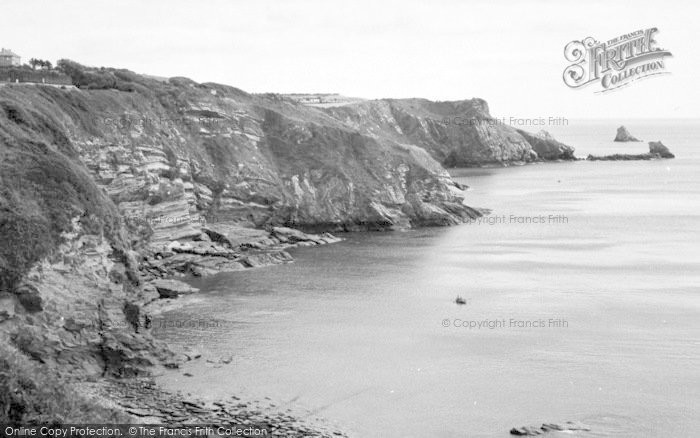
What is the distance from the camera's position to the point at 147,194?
72562 millimetres

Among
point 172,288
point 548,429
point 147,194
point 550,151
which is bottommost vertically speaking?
point 548,429

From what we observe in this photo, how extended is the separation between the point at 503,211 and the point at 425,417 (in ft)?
234

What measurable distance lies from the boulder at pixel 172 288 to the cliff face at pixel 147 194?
37.1 inches

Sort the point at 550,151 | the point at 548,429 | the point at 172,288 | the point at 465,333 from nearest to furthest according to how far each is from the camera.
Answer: the point at 548,429
the point at 465,333
the point at 172,288
the point at 550,151

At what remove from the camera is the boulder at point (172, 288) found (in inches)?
2312

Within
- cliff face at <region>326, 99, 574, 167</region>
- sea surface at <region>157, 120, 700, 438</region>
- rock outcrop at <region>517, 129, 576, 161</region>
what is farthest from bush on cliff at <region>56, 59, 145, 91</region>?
rock outcrop at <region>517, 129, 576, 161</region>

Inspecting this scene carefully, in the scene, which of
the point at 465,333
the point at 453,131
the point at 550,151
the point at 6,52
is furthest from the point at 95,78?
the point at 550,151

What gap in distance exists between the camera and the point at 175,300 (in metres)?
57.8

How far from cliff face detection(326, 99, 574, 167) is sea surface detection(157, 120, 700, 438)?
8738cm

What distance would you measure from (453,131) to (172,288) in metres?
131

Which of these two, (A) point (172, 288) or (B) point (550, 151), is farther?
(B) point (550, 151)

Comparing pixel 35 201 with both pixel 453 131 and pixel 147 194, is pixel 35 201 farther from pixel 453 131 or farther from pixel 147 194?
pixel 453 131

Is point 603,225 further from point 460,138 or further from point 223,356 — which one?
point 460,138

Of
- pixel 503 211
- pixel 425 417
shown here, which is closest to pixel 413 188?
pixel 503 211
